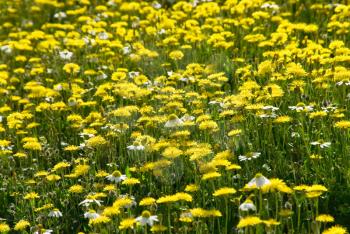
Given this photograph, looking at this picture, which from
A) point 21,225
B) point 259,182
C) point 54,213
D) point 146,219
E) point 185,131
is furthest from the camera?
point 185,131

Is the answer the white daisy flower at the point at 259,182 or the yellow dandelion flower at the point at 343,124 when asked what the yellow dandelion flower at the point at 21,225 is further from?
the yellow dandelion flower at the point at 343,124

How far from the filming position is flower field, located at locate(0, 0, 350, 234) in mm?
4730

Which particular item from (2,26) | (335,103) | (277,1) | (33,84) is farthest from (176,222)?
(2,26)

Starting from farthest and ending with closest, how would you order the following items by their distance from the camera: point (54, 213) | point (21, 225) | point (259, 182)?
point (54, 213)
point (21, 225)
point (259, 182)

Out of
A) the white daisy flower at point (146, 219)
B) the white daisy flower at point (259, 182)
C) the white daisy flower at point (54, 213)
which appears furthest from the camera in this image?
the white daisy flower at point (54, 213)

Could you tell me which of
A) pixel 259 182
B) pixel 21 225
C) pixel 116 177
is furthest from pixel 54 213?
pixel 259 182

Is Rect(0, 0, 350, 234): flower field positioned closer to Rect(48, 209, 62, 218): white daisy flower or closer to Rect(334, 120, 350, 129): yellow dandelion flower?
Rect(48, 209, 62, 218): white daisy flower

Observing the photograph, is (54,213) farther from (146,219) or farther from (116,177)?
(146,219)

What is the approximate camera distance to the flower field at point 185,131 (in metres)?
4.73

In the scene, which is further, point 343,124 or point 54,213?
point 343,124

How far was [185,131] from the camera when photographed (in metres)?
5.43

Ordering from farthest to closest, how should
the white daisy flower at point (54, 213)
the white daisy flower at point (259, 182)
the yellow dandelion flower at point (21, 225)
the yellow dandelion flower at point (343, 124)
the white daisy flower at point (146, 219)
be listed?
the yellow dandelion flower at point (343, 124)
the white daisy flower at point (54, 213)
the yellow dandelion flower at point (21, 225)
the white daisy flower at point (146, 219)
the white daisy flower at point (259, 182)

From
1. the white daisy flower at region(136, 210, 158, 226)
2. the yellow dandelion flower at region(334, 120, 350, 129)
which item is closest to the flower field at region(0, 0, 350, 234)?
the white daisy flower at region(136, 210, 158, 226)

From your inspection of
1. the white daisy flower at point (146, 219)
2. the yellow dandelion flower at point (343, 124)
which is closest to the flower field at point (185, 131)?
the white daisy flower at point (146, 219)
